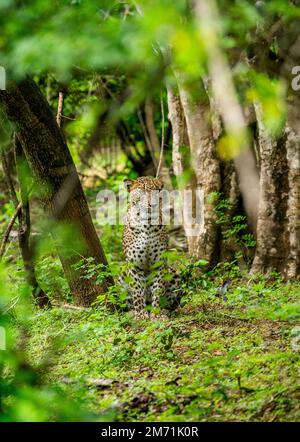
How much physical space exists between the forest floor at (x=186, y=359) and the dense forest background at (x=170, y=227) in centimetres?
2

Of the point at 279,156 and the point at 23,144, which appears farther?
the point at 279,156

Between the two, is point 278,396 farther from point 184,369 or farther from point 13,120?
point 13,120

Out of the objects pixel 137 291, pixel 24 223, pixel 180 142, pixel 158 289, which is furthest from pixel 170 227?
pixel 24 223

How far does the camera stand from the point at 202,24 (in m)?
2.71

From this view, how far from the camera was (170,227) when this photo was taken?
44.9 ft

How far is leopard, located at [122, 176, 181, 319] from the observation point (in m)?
9.05

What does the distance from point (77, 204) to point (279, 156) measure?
2.53 meters

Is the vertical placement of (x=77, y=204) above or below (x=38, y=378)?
above

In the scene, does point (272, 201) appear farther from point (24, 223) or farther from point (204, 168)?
point (24, 223)

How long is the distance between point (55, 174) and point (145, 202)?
1.40 metres

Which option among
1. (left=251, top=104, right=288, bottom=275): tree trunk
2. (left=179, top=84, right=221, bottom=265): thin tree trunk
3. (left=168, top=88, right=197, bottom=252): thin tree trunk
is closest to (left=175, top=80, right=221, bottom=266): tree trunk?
(left=179, top=84, right=221, bottom=265): thin tree trunk

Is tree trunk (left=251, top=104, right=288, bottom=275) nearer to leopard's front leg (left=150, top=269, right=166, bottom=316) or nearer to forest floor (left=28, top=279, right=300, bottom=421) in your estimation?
forest floor (left=28, top=279, right=300, bottom=421)
